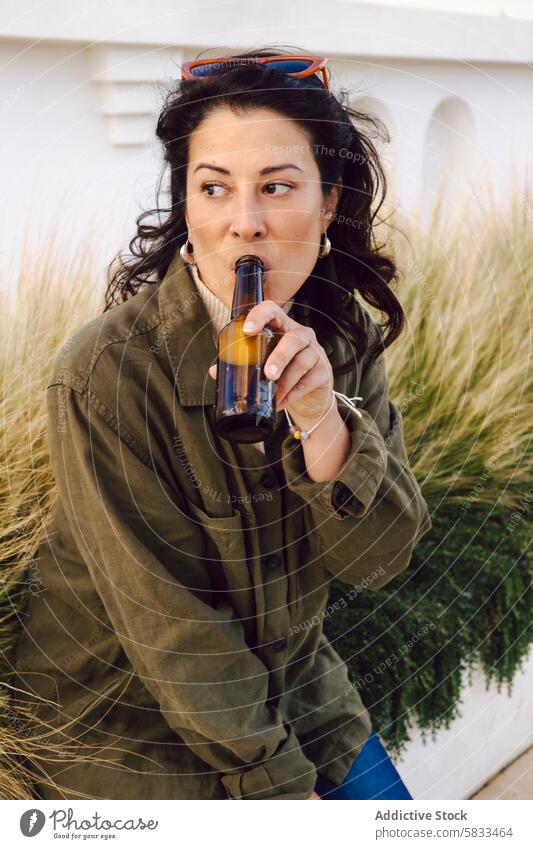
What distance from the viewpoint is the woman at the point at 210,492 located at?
1092mm

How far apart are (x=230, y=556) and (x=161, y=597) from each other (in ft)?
0.39

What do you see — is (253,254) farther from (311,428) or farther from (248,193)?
(311,428)

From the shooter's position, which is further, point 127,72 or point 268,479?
point 127,72

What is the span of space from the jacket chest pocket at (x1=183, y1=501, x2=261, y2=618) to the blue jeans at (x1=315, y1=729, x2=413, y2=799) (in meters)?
0.32


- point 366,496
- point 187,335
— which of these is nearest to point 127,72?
point 187,335

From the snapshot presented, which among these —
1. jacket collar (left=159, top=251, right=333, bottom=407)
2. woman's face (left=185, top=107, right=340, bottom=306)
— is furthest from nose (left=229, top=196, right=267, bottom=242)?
jacket collar (left=159, top=251, right=333, bottom=407)

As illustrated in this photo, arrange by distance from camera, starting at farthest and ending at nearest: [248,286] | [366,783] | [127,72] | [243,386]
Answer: [127,72] < [366,783] < [248,286] < [243,386]

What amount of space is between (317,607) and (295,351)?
1.39ft

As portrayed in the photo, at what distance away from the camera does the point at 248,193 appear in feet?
3.72

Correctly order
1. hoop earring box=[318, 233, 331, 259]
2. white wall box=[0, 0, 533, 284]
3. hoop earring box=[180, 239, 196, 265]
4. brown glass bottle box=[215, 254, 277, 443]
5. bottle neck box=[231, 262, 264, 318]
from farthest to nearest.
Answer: white wall box=[0, 0, 533, 284], hoop earring box=[318, 233, 331, 259], hoop earring box=[180, 239, 196, 265], bottle neck box=[231, 262, 264, 318], brown glass bottle box=[215, 254, 277, 443]

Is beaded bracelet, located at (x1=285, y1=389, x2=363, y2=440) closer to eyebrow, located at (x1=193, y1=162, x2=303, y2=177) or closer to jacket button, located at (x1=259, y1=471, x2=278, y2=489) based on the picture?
jacket button, located at (x1=259, y1=471, x2=278, y2=489)

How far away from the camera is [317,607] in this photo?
129 cm

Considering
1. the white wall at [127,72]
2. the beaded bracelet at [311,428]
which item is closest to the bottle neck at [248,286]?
the beaded bracelet at [311,428]

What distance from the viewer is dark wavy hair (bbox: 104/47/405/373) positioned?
44.8 inches
